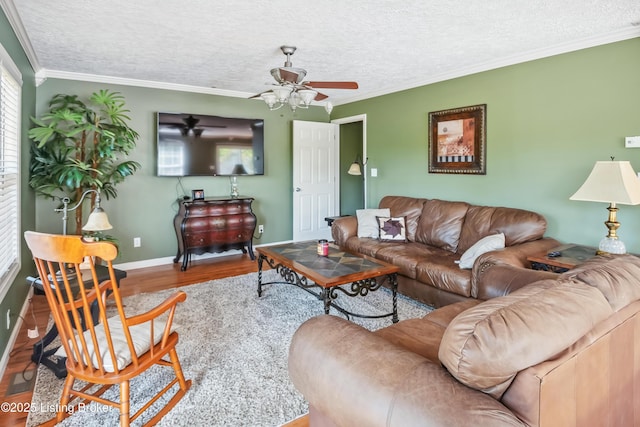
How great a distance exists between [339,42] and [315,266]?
1.95m

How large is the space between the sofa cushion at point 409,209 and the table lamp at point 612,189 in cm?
182

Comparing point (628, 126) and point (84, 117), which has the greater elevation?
point (84, 117)

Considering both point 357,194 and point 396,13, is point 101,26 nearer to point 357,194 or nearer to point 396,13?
point 396,13

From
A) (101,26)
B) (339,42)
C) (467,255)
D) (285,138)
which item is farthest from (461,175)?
(101,26)

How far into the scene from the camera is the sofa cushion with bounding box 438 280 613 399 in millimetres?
966

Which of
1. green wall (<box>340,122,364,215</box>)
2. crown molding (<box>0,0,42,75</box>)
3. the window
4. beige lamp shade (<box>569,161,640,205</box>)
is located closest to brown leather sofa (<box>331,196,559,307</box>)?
beige lamp shade (<box>569,161,640,205</box>)

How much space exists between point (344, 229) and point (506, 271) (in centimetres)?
228

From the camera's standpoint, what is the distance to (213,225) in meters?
4.80

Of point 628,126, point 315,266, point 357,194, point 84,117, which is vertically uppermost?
point 84,117

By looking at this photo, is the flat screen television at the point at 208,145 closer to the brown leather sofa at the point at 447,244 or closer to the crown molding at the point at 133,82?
the crown molding at the point at 133,82

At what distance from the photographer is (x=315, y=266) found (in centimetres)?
302

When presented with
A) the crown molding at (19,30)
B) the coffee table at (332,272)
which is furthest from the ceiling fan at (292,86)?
the crown molding at (19,30)

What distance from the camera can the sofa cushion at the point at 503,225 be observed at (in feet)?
10.8

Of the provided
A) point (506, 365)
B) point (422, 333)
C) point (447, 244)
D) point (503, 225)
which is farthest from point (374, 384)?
point (447, 244)
